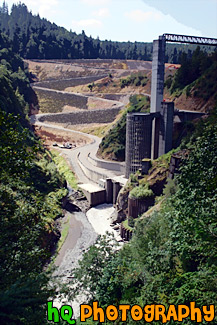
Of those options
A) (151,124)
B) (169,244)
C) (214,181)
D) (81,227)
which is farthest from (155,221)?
(151,124)

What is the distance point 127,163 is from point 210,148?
2440 cm

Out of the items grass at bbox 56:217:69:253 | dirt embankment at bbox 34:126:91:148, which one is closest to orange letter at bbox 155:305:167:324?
grass at bbox 56:217:69:253

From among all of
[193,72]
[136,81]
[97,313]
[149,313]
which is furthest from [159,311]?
[136,81]

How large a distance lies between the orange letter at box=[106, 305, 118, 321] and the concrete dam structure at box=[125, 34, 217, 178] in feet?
85.2

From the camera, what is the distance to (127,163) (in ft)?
126

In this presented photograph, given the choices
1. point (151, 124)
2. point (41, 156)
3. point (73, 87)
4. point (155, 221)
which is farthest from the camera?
point (73, 87)

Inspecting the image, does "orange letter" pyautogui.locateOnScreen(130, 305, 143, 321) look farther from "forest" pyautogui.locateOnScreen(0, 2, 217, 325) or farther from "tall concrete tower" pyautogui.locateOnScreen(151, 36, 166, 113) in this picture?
"tall concrete tower" pyautogui.locateOnScreen(151, 36, 166, 113)

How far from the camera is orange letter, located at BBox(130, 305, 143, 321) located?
35.3 feet

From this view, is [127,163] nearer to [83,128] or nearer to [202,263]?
[202,263]

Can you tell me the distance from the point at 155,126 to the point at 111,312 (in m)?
27.4

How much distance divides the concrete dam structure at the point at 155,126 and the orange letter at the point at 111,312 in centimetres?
2597

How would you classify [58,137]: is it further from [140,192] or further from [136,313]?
[136,313]

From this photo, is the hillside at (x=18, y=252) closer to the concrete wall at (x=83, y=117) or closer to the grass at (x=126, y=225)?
the grass at (x=126, y=225)

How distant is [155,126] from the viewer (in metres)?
37.3
